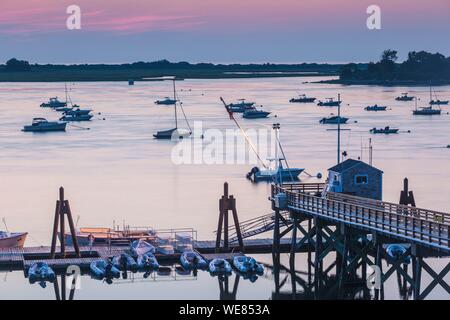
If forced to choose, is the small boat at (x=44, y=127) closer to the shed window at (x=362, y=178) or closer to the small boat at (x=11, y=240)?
the small boat at (x=11, y=240)

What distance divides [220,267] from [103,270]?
4.88 m

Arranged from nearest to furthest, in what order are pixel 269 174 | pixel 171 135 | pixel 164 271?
pixel 164 271 → pixel 269 174 → pixel 171 135

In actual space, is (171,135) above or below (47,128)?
above

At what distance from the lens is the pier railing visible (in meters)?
35.7

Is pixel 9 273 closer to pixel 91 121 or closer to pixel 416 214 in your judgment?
pixel 416 214

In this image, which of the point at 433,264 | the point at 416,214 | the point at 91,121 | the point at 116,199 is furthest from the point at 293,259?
the point at 91,121

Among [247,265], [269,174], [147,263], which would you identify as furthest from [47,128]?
[247,265]

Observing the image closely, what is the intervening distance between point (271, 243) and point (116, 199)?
2768 centimetres

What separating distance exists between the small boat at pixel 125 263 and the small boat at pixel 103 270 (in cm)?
54

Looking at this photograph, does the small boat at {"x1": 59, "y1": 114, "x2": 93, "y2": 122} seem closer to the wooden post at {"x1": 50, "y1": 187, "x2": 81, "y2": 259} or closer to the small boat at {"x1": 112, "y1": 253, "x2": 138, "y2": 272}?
the wooden post at {"x1": 50, "y1": 187, "x2": 81, "y2": 259}

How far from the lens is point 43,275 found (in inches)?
1791

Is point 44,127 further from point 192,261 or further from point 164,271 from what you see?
point 192,261

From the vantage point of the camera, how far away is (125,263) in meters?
47.3

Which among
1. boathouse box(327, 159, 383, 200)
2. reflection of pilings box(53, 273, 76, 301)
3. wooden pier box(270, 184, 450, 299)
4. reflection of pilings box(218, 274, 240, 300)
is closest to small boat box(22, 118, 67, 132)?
wooden pier box(270, 184, 450, 299)
